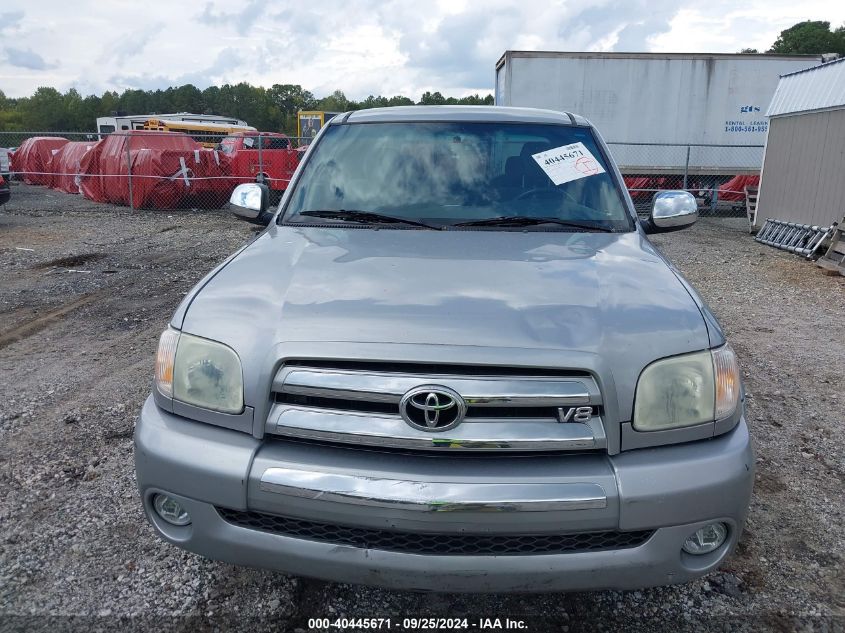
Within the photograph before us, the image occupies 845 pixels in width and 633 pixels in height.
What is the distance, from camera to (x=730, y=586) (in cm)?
263

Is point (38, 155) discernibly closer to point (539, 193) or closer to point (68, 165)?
point (68, 165)

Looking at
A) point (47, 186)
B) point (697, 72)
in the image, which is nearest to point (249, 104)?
point (47, 186)

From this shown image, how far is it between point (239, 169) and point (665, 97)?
1078cm

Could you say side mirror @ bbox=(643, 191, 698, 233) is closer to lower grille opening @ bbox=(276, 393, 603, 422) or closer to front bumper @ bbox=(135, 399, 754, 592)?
front bumper @ bbox=(135, 399, 754, 592)

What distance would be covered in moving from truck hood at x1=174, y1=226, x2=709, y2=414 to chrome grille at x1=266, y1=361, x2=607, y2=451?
2.9 inches

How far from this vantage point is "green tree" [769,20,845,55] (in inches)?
2235

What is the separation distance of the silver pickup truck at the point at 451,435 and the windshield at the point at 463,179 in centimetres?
85

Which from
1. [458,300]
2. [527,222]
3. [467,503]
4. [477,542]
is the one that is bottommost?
[477,542]

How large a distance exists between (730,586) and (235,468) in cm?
196

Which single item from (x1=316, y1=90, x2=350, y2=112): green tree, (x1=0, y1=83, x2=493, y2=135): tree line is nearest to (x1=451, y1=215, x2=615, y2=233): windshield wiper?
(x1=0, y1=83, x2=493, y2=135): tree line

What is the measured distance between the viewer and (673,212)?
138 inches

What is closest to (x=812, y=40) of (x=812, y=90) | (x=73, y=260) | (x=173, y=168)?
(x=812, y=90)

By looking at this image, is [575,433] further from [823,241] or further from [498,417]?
[823,241]

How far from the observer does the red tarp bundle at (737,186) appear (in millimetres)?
17344
